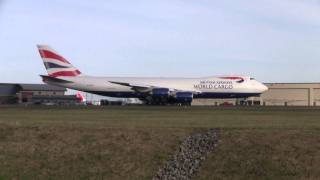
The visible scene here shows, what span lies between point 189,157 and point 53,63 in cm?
8077

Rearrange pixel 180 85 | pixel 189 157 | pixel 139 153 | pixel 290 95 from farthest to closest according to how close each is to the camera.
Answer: pixel 290 95, pixel 180 85, pixel 139 153, pixel 189 157

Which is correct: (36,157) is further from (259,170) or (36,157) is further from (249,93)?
(249,93)

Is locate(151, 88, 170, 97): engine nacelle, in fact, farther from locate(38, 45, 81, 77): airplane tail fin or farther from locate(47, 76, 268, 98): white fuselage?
locate(38, 45, 81, 77): airplane tail fin

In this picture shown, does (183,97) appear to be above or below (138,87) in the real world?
below

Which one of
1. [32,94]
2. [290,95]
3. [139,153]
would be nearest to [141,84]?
[290,95]

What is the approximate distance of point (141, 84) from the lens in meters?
99.6

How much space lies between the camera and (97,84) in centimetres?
10131

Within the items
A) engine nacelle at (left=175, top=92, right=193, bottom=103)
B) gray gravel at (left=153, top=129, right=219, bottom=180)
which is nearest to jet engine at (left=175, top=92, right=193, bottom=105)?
engine nacelle at (left=175, top=92, right=193, bottom=103)

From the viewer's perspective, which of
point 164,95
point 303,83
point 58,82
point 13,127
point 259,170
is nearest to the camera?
point 259,170

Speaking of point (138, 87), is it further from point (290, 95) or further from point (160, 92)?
point (290, 95)

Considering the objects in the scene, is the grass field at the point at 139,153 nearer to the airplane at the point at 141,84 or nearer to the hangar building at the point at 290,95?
the airplane at the point at 141,84

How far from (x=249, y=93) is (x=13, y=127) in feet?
248

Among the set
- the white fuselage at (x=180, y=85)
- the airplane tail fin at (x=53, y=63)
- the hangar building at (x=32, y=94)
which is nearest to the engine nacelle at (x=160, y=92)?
the white fuselage at (x=180, y=85)

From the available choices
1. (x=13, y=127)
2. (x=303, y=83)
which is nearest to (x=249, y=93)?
(x=303, y=83)
